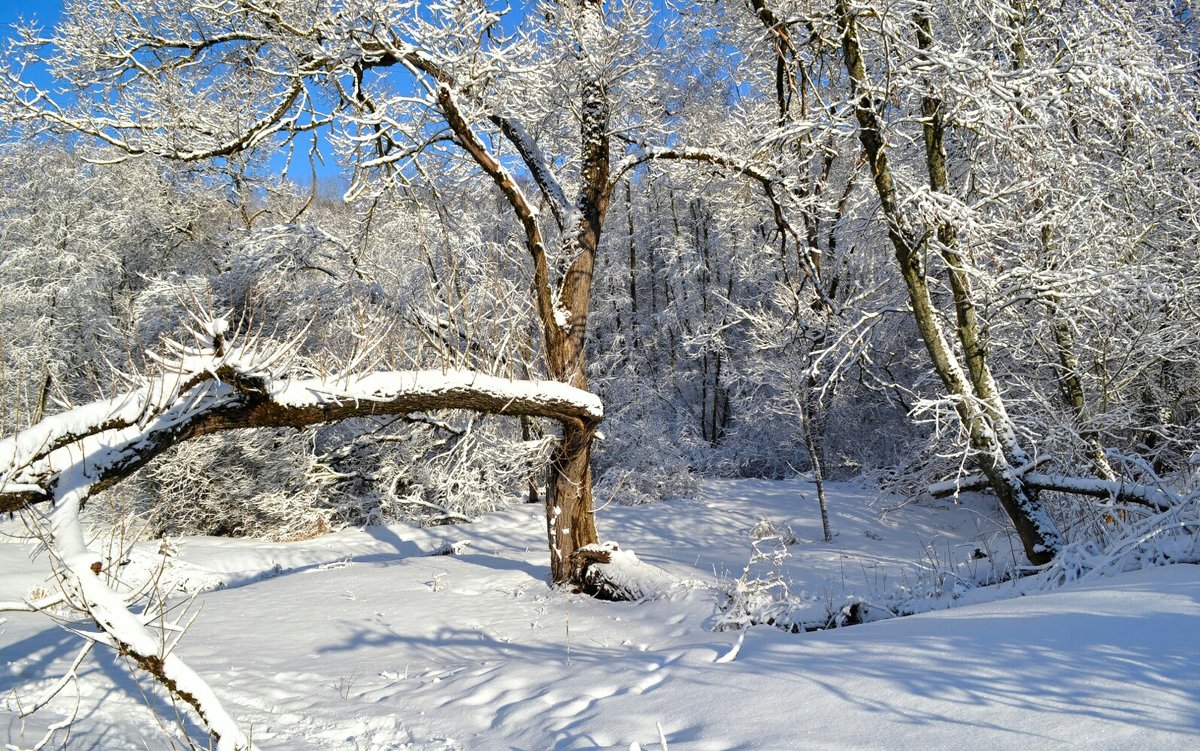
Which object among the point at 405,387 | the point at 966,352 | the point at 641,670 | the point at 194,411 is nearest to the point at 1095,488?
the point at 966,352

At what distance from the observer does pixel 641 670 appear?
12.3 ft

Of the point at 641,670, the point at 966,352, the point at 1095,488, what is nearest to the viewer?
the point at 641,670

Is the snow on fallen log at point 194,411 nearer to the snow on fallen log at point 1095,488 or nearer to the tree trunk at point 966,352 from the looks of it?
the tree trunk at point 966,352

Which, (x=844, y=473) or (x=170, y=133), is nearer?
(x=170, y=133)

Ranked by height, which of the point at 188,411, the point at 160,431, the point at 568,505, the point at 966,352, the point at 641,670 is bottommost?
the point at 641,670

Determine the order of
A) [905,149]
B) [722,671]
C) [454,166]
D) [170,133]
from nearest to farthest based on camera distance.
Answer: [722,671] < [170,133] < [454,166] < [905,149]

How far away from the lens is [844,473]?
19672 mm

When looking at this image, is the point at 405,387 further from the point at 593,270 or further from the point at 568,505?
the point at 593,270

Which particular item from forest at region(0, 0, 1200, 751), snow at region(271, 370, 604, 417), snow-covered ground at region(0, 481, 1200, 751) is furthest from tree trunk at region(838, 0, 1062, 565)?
snow at region(271, 370, 604, 417)

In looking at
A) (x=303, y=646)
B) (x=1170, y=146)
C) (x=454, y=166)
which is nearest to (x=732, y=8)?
(x=454, y=166)

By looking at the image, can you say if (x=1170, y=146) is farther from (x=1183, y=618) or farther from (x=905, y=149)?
(x=1183, y=618)

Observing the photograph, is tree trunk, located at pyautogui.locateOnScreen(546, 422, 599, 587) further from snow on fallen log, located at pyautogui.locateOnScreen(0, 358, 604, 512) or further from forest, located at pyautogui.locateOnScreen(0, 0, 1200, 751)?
snow on fallen log, located at pyautogui.locateOnScreen(0, 358, 604, 512)

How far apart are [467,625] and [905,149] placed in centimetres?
845

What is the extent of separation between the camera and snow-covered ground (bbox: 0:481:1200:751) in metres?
2.22
